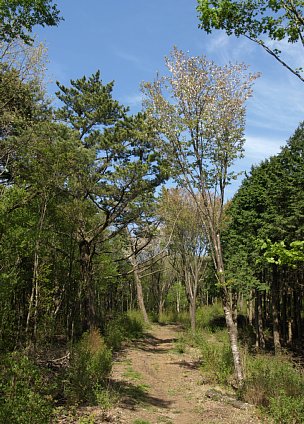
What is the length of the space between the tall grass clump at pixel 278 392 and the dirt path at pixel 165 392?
49 cm

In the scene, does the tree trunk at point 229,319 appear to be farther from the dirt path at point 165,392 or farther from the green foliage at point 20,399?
the green foliage at point 20,399

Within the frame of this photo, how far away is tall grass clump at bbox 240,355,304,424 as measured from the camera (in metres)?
7.63

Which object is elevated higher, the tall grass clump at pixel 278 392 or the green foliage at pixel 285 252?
the green foliage at pixel 285 252

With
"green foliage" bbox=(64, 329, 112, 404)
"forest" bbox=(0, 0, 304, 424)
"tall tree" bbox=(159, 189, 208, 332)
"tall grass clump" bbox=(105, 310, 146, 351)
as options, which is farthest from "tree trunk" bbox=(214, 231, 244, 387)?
"tall tree" bbox=(159, 189, 208, 332)

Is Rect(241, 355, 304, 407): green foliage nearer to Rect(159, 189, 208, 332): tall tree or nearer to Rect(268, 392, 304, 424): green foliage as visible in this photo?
Rect(268, 392, 304, 424): green foliage

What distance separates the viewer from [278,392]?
880 centimetres

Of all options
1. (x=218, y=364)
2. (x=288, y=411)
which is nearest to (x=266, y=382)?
(x=288, y=411)

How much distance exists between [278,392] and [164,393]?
3.67 meters

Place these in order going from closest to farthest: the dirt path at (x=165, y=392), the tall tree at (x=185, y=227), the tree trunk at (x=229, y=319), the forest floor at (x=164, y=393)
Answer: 1. the forest floor at (x=164, y=393)
2. the dirt path at (x=165, y=392)
3. the tree trunk at (x=229, y=319)
4. the tall tree at (x=185, y=227)

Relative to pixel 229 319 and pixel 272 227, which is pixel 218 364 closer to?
pixel 229 319

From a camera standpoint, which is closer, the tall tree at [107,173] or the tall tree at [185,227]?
the tall tree at [107,173]

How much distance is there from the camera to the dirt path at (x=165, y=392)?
8398 millimetres

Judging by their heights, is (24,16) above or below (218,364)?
above

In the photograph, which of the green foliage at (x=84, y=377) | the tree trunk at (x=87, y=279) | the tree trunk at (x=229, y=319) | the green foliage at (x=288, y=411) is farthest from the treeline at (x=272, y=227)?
the green foliage at (x=84, y=377)
